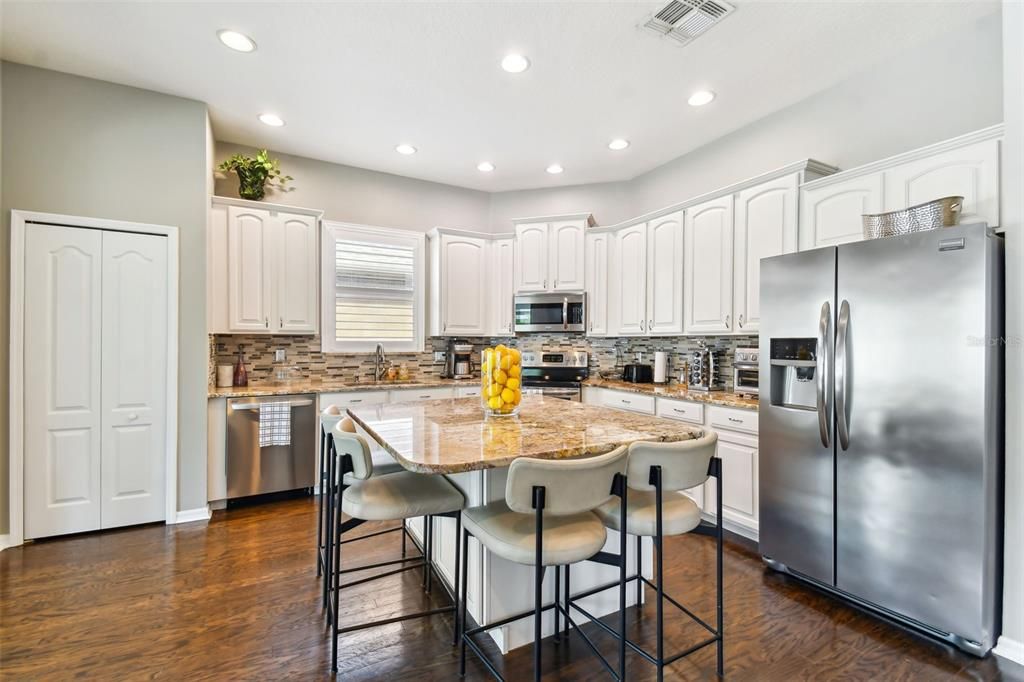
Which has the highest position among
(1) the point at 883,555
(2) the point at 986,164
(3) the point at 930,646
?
(2) the point at 986,164

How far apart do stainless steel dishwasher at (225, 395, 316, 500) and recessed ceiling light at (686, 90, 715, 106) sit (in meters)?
3.67

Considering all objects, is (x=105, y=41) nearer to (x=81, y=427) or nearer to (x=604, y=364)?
(x=81, y=427)

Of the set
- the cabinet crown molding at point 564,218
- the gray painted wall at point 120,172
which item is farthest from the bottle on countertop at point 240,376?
the cabinet crown molding at point 564,218

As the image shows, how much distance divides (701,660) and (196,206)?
4004 millimetres

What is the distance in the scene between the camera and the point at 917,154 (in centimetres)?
249

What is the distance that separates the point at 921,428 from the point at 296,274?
4330 millimetres

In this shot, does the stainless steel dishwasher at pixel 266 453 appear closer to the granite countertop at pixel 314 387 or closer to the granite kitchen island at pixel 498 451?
the granite countertop at pixel 314 387

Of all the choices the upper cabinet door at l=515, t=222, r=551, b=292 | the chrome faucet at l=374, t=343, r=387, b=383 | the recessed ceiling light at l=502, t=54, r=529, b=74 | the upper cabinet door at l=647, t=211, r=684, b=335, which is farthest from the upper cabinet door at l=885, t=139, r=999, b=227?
the chrome faucet at l=374, t=343, r=387, b=383

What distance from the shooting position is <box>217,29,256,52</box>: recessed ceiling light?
8.42 feet

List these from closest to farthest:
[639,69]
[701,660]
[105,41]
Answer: [701,660], [105,41], [639,69]

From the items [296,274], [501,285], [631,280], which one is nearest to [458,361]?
[501,285]

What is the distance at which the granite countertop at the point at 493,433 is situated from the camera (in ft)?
4.99

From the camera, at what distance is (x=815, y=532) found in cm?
238

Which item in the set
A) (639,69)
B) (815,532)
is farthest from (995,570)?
(639,69)
